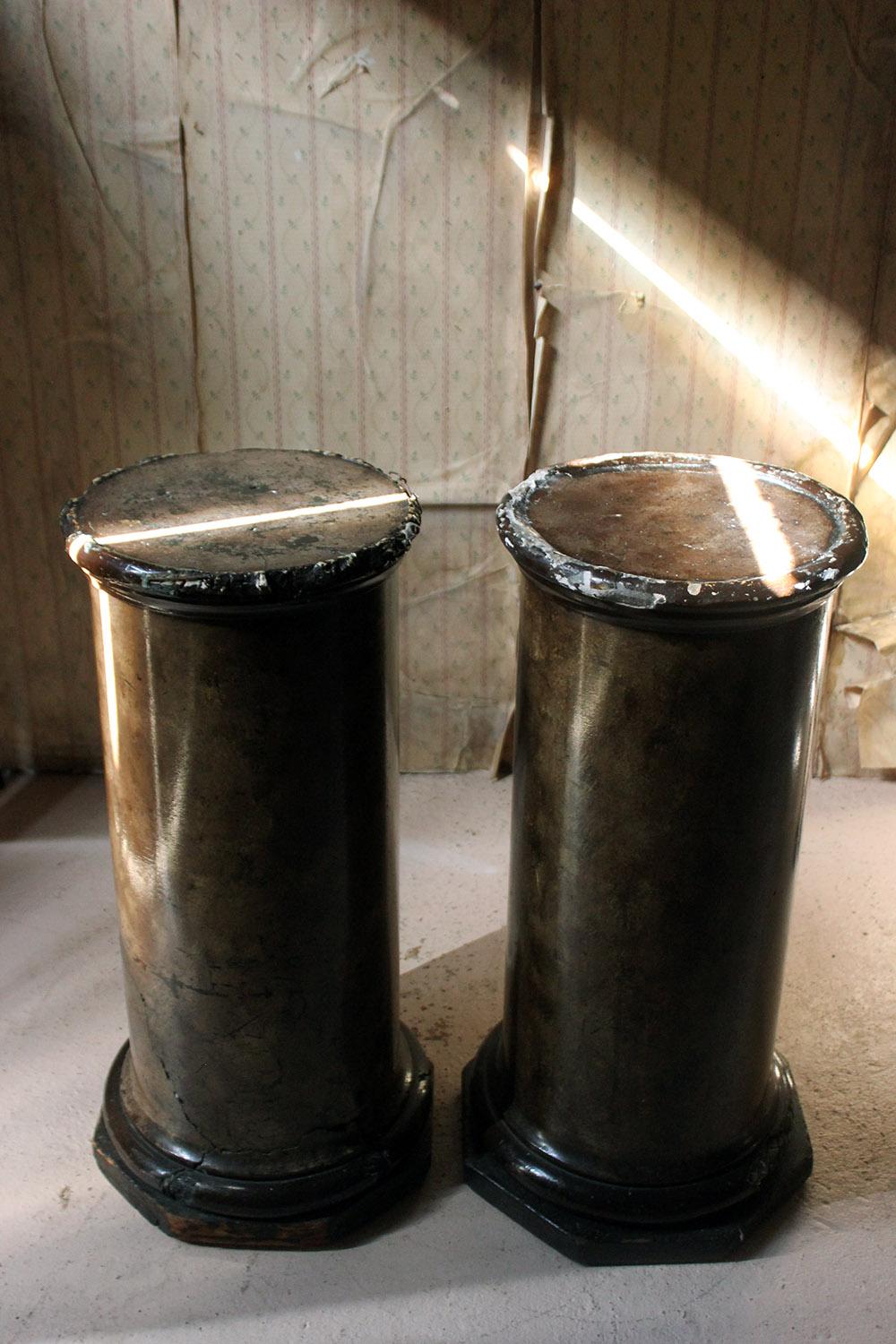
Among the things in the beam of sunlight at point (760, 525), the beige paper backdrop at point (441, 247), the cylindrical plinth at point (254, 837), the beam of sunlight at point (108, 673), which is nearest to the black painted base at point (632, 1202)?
the cylindrical plinth at point (254, 837)

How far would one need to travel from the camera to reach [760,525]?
2139 millimetres

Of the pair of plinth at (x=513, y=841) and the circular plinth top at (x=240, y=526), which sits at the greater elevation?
the circular plinth top at (x=240, y=526)

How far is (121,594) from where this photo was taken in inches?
78.0

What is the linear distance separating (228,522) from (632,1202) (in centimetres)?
131

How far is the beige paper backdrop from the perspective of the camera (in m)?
2.98

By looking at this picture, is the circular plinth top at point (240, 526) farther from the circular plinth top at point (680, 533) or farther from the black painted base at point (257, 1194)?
the black painted base at point (257, 1194)

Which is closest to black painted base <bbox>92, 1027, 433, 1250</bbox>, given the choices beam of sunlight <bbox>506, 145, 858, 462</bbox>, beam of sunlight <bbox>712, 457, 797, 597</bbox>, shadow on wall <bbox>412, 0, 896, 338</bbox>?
Result: beam of sunlight <bbox>712, 457, 797, 597</bbox>

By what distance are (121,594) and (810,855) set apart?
2064 millimetres

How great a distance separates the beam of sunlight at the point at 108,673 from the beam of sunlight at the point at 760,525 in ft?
3.12

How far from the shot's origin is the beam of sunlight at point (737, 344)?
10.3ft

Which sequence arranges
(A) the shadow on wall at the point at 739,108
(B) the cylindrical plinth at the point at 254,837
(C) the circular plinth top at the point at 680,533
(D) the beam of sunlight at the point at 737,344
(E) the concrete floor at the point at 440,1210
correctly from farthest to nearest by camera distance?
1. (D) the beam of sunlight at the point at 737,344
2. (A) the shadow on wall at the point at 739,108
3. (E) the concrete floor at the point at 440,1210
4. (B) the cylindrical plinth at the point at 254,837
5. (C) the circular plinth top at the point at 680,533

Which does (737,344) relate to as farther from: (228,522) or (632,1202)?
(632,1202)

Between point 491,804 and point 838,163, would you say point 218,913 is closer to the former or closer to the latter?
point 491,804

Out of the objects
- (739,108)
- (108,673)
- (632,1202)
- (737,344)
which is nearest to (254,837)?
(108,673)
